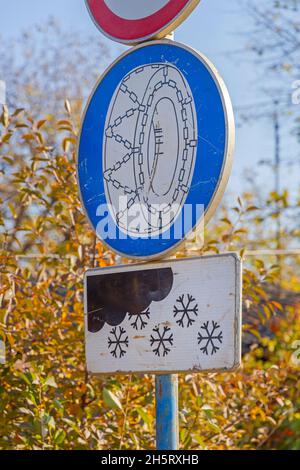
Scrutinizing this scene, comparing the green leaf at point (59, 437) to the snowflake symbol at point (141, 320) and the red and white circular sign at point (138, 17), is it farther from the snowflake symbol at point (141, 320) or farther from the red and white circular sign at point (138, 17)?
the red and white circular sign at point (138, 17)

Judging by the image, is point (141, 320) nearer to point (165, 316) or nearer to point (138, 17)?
point (165, 316)

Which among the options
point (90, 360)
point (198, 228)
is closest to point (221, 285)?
point (198, 228)

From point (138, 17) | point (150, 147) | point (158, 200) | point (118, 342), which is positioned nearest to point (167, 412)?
point (118, 342)

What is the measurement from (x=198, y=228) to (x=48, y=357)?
125 centimetres

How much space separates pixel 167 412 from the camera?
71.9 inches

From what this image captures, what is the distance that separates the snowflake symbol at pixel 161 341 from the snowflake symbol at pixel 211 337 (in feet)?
0.26

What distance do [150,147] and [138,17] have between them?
34cm

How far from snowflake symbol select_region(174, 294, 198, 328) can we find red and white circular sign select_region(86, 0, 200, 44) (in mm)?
620

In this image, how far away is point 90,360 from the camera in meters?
1.84

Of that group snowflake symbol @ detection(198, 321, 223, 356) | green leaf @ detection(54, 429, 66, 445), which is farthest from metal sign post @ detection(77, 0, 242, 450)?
green leaf @ detection(54, 429, 66, 445)

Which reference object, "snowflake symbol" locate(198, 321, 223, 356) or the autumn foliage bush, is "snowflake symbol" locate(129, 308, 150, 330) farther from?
the autumn foliage bush

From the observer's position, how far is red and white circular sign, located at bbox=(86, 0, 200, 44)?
1.83 m

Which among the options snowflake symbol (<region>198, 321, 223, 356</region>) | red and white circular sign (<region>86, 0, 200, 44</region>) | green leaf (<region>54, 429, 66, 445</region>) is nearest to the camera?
snowflake symbol (<region>198, 321, 223, 356</region>)
